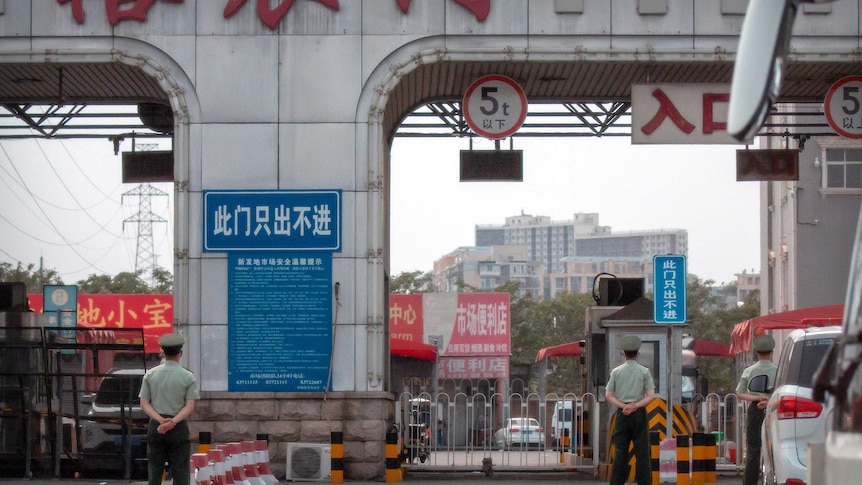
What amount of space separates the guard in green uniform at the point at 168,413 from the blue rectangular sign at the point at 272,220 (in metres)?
6.01

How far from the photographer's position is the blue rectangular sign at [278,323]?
17906 millimetres

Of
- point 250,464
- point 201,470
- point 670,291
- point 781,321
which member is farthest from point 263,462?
point 781,321

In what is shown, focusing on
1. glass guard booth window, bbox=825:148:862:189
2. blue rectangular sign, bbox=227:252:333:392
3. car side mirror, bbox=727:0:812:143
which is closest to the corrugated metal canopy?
blue rectangular sign, bbox=227:252:333:392

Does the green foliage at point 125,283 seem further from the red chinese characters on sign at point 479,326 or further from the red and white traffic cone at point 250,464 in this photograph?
the red and white traffic cone at point 250,464

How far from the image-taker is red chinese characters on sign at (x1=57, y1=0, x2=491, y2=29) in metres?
18.1

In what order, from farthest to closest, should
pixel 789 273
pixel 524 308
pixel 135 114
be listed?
pixel 524 308 → pixel 789 273 → pixel 135 114

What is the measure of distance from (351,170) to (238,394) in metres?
3.36

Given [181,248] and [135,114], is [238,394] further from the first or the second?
[135,114]

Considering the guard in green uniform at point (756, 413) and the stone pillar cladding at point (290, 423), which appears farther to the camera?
the stone pillar cladding at point (290, 423)

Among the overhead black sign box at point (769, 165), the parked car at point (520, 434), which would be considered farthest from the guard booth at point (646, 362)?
the overhead black sign box at point (769, 165)

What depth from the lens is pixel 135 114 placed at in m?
24.1

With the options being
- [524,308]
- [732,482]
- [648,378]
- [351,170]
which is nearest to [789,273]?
[732,482]

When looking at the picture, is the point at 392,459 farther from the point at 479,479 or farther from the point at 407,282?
the point at 407,282

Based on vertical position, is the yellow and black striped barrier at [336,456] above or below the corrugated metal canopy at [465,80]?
below
